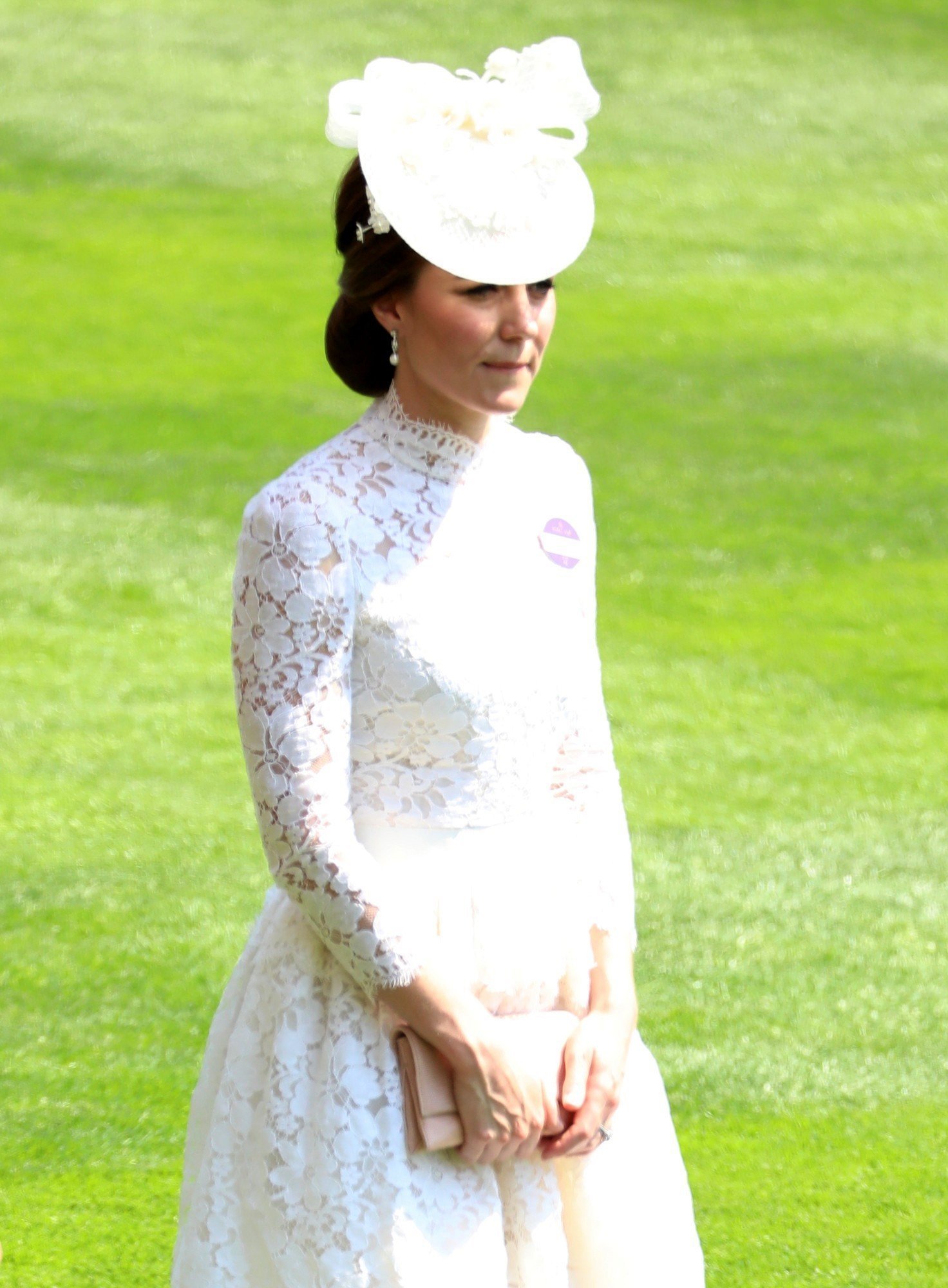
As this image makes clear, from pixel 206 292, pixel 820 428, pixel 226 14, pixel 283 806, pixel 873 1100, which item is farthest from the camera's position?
pixel 226 14

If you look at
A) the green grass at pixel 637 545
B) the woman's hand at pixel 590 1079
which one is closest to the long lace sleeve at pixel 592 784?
the woman's hand at pixel 590 1079

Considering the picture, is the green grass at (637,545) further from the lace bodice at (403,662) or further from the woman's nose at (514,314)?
the woman's nose at (514,314)

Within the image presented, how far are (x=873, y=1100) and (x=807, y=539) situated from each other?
3.96 meters

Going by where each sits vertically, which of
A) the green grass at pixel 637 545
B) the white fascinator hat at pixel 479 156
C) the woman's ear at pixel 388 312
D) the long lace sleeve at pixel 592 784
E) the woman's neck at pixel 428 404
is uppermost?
the white fascinator hat at pixel 479 156

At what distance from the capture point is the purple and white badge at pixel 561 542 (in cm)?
210

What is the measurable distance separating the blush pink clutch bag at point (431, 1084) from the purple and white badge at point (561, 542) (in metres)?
0.50

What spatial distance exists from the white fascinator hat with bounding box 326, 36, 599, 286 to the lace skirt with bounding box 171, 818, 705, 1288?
1.93ft

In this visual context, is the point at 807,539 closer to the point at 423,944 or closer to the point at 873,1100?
the point at 873,1100

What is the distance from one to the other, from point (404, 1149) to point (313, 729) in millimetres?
424

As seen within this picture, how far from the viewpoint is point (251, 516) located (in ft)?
6.34

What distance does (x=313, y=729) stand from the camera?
6.22 ft

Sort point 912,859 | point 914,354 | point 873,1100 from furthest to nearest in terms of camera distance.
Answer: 1. point 914,354
2. point 912,859
3. point 873,1100

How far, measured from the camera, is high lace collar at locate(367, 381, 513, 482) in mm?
2027

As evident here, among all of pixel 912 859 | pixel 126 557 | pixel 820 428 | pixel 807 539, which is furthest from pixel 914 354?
pixel 912 859
